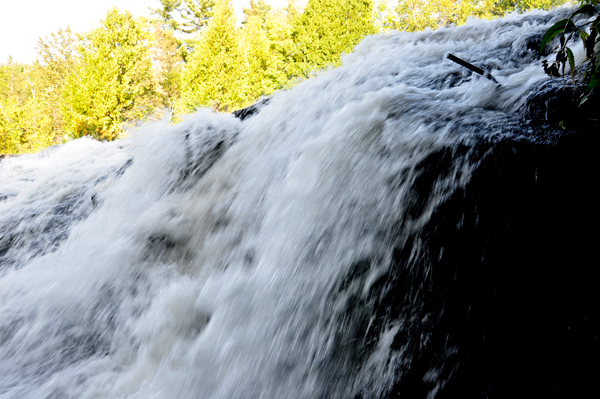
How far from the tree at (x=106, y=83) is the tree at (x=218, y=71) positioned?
233cm

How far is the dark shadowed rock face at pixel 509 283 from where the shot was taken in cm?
125

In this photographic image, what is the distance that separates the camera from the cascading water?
5.21 feet

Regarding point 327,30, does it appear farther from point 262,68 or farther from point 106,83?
point 106,83

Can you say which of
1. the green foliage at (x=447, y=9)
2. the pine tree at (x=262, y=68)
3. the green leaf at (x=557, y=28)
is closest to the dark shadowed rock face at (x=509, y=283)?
the green leaf at (x=557, y=28)

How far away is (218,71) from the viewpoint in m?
15.0

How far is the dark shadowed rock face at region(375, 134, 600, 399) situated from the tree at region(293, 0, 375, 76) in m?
16.1

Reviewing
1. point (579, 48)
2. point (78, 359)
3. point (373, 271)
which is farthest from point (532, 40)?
point (78, 359)

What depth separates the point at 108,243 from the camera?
317 cm

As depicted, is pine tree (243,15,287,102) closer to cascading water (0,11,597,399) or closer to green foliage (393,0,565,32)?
green foliage (393,0,565,32)


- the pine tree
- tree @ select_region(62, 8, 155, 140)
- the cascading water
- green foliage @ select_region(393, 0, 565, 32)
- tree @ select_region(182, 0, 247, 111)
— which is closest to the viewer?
the cascading water

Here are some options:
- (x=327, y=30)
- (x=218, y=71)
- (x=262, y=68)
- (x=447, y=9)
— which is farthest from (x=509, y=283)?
(x=447, y=9)

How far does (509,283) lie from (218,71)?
15329mm

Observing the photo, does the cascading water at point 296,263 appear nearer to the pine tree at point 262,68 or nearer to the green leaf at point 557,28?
the green leaf at point 557,28

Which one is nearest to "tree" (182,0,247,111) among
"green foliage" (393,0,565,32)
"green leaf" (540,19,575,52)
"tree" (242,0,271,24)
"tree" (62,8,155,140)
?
"tree" (62,8,155,140)
